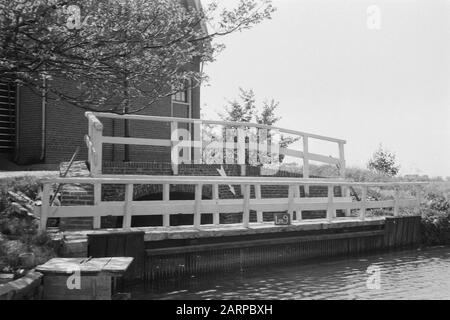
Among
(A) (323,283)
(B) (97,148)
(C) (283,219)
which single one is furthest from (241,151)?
(A) (323,283)

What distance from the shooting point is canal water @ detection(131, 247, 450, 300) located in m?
8.63

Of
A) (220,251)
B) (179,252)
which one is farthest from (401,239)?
(179,252)

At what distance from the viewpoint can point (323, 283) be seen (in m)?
9.59

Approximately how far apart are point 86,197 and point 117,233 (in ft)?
4.92

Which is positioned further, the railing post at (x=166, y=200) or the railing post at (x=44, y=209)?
the railing post at (x=166, y=200)

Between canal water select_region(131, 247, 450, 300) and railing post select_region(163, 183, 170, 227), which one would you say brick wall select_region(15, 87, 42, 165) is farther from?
canal water select_region(131, 247, 450, 300)

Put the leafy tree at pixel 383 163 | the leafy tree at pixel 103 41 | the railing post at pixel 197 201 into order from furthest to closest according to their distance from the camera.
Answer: the leafy tree at pixel 383 163
the railing post at pixel 197 201
the leafy tree at pixel 103 41

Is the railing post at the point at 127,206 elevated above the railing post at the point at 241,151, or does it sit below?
below

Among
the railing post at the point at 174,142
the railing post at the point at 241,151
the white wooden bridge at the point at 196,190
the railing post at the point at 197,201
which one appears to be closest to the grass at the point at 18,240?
the white wooden bridge at the point at 196,190

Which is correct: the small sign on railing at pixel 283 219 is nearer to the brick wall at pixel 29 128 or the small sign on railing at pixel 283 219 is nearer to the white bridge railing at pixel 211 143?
the white bridge railing at pixel 211 143

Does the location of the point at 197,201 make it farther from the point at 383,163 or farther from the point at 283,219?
the point at 383,163

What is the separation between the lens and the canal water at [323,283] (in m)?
8.63

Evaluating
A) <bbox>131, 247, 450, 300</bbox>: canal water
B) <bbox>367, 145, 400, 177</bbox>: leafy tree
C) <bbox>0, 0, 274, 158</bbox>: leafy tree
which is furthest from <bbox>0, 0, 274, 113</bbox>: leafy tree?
<bbox>367, 145, 400, 177</bbox>: leafy tree
